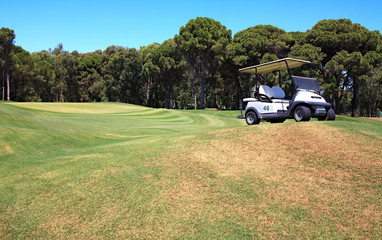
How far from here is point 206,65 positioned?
48.1m

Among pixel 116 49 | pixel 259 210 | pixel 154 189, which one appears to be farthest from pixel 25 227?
pixel 116 49

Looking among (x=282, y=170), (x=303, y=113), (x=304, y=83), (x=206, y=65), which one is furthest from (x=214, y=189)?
(x=206, y=65)

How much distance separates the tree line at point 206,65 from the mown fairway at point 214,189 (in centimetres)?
3289

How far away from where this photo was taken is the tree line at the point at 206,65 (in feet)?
129

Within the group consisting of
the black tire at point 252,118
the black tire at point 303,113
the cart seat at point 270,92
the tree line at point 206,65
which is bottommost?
the black tire at point 252,118

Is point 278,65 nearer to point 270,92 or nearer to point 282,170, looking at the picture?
point 270,92

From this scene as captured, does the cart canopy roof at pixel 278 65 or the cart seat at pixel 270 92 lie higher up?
the cart canopy roof at pixel 278 65

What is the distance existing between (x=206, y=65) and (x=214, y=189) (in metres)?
43.7

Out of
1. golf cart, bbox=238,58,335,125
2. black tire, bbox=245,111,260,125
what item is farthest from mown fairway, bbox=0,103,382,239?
black tire, bbox=245,111,260,125

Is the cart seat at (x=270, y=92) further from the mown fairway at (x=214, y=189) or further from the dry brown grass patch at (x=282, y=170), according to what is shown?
the mown fairway at (x=214, y=189)

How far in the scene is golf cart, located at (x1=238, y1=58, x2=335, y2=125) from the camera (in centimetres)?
1050

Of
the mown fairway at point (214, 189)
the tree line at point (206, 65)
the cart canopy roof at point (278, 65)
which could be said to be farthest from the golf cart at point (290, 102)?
the tree line at point (206, 65)

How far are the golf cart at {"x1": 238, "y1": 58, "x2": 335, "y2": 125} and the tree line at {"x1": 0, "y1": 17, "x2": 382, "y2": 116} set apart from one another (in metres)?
29.4

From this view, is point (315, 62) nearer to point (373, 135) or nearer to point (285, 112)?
point (285, 112)
